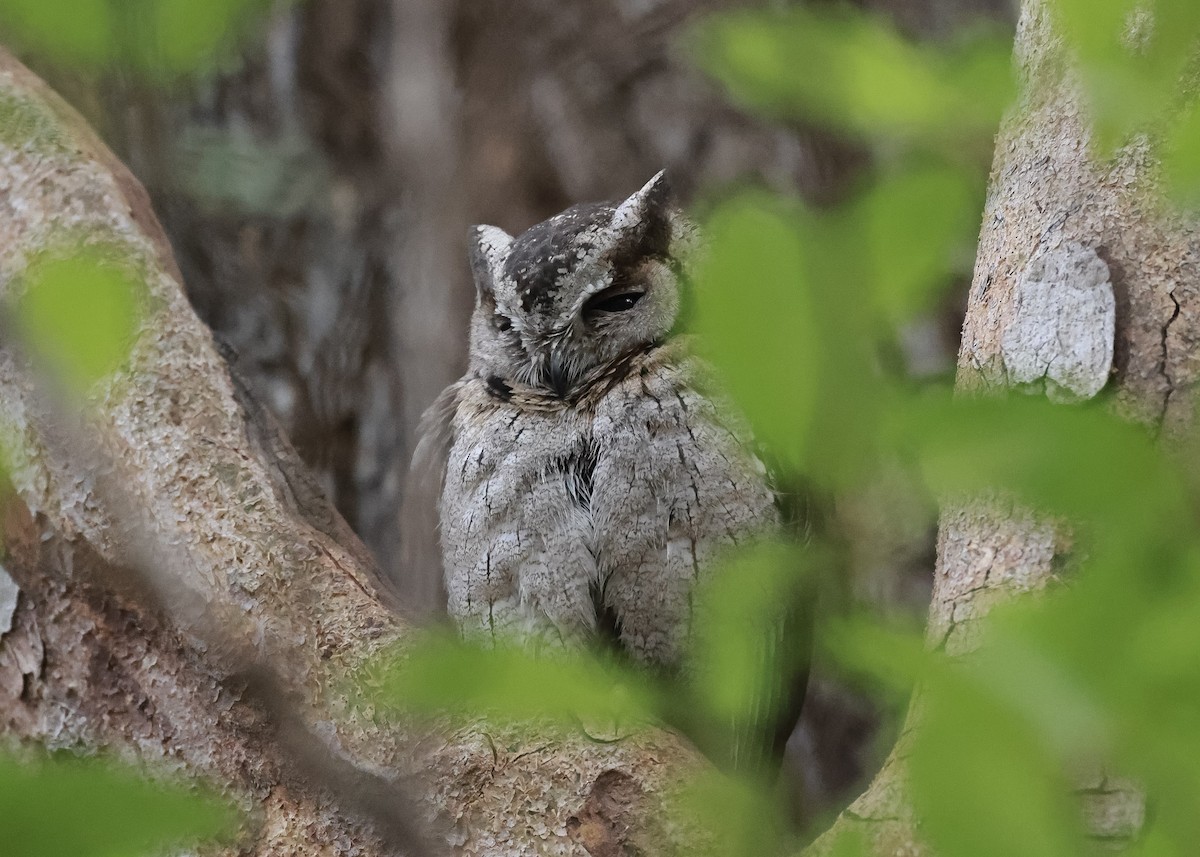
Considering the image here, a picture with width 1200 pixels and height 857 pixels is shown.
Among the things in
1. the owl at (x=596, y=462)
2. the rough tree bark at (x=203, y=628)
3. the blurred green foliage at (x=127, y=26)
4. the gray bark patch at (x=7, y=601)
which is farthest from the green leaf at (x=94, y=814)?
the owl at (x=596, y=462)

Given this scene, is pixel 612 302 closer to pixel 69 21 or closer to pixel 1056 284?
pixel 1056 284

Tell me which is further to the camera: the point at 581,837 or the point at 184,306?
the point at 184,306

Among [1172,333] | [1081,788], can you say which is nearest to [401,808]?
[1081,788]

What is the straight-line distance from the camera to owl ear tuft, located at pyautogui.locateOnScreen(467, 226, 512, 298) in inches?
70.7

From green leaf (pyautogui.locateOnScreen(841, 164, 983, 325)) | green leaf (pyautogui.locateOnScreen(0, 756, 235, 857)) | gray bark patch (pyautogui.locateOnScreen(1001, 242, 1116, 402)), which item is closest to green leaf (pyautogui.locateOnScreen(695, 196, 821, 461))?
green leaf (pyautogui.locateOnScreen(841, 164, 983, 325))

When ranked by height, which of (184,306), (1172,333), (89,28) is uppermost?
(89,28)

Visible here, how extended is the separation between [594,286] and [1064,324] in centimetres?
83

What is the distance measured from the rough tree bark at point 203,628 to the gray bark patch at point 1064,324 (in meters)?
0.54

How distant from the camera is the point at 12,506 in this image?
1.22 meters

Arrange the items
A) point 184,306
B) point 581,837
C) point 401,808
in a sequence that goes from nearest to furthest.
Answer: point 401,808
point 581,837
point 184,306

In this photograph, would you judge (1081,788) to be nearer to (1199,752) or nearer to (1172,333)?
(1199,752)

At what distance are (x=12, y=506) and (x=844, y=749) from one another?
175 centimetres

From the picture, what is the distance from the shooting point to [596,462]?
1.56m

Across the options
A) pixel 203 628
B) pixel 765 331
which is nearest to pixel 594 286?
pixel 203 628
